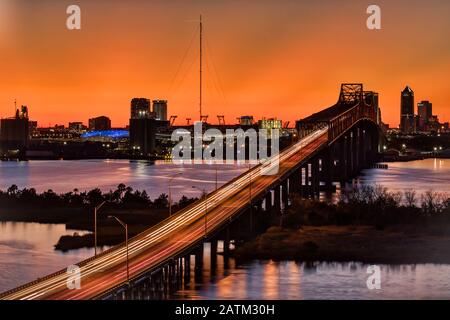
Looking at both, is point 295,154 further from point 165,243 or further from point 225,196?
point 165,243

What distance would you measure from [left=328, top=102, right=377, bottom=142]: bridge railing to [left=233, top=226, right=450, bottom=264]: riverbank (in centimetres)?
4045

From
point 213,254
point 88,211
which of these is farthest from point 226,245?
point 88,211

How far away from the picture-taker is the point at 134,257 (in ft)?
131

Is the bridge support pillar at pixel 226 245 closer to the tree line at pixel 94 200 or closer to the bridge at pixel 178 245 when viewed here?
the bridge at pixel 178 245

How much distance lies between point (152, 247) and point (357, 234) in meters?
18.9

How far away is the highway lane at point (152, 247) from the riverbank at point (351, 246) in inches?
105

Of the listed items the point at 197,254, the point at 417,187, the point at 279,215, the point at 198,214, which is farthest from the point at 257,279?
the point at 417,187

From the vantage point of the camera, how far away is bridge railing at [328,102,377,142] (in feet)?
334

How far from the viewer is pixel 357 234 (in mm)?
57594

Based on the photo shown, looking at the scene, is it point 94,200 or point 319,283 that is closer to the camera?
point 319,283
